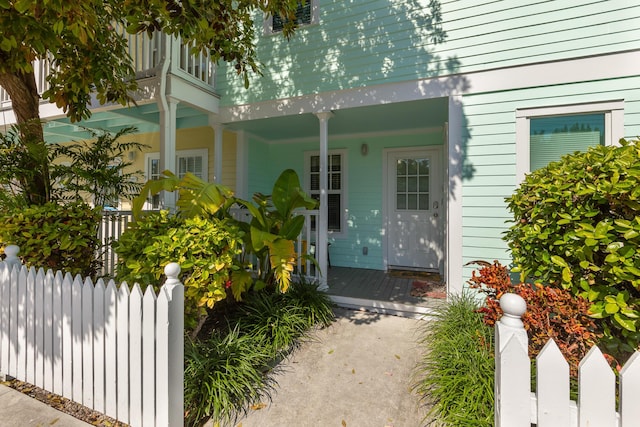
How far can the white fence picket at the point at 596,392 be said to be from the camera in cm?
119

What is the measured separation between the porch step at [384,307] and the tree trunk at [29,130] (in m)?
4.25

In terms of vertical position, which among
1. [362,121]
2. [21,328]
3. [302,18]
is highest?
[302,18]

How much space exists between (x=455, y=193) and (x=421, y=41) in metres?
2.25

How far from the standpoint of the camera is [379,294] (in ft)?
15.3

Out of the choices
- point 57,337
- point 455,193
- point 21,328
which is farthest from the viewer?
point 455,193

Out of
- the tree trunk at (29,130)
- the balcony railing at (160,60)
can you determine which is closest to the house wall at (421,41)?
the balcony railing at (160,60)

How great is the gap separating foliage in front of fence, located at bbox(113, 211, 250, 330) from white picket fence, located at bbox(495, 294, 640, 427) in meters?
2.19

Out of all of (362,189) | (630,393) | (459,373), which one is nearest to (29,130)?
(362,189)

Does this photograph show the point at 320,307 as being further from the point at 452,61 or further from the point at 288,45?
the point at 288,45

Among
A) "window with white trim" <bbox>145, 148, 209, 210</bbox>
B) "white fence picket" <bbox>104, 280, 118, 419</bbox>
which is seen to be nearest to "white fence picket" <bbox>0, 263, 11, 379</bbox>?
"white fence picket" <bbox>104, 280, 118, 419</bbox>

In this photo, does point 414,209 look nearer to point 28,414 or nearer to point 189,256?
point 189,256

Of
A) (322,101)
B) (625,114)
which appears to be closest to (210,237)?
(322,101)

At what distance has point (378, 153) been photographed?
21.0 ft

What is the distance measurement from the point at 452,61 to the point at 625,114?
2088mm
